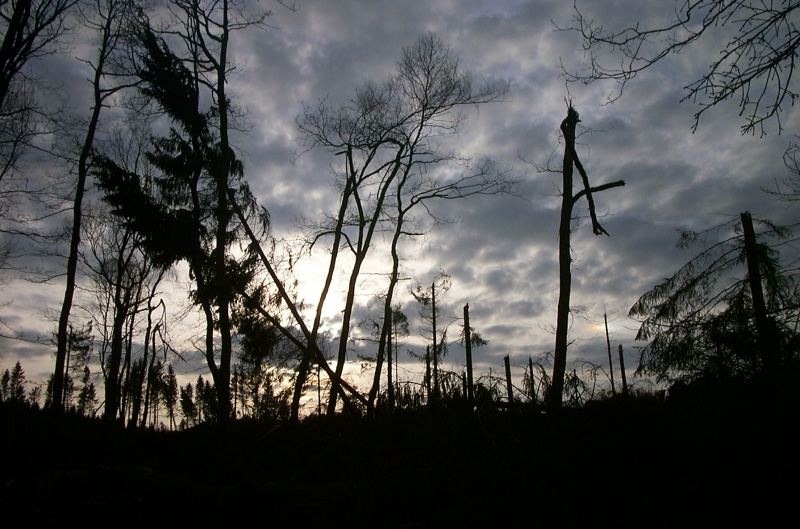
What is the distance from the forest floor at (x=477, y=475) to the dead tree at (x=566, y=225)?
2.26 m

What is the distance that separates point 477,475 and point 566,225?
21.8ft

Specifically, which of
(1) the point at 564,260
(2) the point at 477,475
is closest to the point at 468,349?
(1) the point at 564,260

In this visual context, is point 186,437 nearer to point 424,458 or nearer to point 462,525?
point 424,458

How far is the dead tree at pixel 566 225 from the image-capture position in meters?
9.57

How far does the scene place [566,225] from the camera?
34.1ft

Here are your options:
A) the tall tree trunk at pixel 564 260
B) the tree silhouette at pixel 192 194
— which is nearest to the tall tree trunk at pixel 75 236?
the tree silhouette at pixel 192 194

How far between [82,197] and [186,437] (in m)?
9.99

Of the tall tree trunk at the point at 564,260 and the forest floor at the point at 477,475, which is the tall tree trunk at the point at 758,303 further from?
the tall tree trunk at the point at 564,260

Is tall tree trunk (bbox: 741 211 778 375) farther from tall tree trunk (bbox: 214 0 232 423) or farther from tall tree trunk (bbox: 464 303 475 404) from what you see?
tall tree trunk (bbox: 214 0 232 423)

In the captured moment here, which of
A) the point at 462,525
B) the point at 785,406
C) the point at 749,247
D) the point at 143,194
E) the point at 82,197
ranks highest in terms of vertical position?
the point at 82,197

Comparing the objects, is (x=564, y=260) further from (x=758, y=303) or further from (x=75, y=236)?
(x=75, y=236)

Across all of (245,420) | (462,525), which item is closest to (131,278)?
(245,420)

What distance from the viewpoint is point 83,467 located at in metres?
5.37

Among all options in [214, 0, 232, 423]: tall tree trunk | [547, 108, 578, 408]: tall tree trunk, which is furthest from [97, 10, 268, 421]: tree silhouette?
[547, 108, 578, 408]: tall tree trunk
